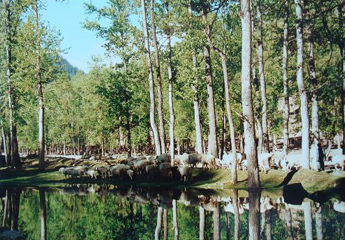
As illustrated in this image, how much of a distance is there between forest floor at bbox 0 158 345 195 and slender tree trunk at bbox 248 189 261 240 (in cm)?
153

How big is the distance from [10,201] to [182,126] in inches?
1164

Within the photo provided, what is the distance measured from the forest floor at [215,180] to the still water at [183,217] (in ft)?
3.71

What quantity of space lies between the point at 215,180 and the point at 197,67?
8.86m

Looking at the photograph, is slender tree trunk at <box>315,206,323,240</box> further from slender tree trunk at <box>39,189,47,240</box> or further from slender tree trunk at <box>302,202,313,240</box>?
slender tree trunk at <box>39,189,47,240</box>

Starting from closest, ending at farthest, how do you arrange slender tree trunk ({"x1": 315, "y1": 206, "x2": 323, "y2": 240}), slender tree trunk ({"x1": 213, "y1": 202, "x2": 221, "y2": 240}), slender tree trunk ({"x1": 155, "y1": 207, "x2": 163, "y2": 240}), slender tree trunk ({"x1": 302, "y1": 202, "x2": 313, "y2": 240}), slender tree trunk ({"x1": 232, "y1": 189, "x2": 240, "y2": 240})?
slender tree trunk ({"x1": 315, "y1": 206, "x2": 323, "y2": 240}) < slender tree trunk ({"x1": 302, "y1": 202, "x2": 313, "y2": 240}) < slender tree trunk ({"x1": 213, "y1": 202, "x2": 221, "y2": 240}) < slender tree trunk ({"x1": 232, "y1": 189, "x2": 240, "y2": 240}) < slender tree trunk ({"x1": 155, "y1": 207, "x2": 163, "y2": 240})

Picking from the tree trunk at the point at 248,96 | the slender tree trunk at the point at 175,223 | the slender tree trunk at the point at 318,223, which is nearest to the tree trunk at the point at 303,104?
the tree trunk at the point at 248,96

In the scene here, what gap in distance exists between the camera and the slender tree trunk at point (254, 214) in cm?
879

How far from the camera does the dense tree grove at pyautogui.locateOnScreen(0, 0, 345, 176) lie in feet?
69.0

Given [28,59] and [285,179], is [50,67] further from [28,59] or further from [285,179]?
[285,179]

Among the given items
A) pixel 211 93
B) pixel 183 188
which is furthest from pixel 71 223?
pixel 211 93

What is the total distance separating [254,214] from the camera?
1112 cm

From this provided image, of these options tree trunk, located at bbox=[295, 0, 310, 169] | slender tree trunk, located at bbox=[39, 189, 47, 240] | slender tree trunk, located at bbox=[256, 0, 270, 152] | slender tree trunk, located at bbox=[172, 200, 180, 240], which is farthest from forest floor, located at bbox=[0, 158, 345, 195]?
slender tree trunk, located at bbox=[39, 189, 47, 240]

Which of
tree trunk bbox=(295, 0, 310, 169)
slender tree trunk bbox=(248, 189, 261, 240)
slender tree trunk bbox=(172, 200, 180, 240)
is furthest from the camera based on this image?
tree trunk bbox=(295, 0, 310, 169)

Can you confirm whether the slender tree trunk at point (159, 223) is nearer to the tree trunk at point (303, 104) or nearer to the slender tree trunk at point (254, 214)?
the slender tree trunk at point (254, 214)
